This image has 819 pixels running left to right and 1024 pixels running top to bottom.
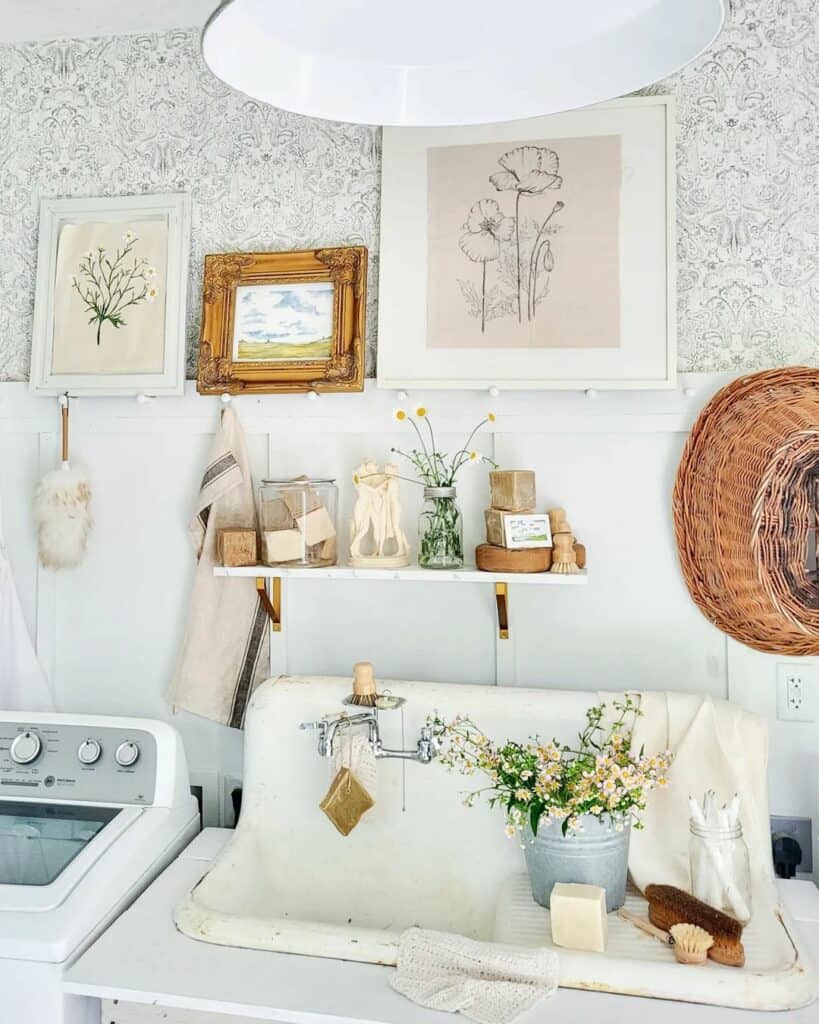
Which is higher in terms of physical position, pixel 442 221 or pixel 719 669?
pixel 442 221

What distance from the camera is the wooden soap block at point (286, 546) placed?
161 cm

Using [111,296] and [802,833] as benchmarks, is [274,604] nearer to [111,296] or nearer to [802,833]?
[111,296]

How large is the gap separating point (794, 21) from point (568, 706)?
1.38m

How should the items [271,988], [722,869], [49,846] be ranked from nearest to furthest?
1. [271,988]
2. [722,869]
3. [49,846]

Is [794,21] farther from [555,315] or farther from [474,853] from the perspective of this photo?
[474,853]

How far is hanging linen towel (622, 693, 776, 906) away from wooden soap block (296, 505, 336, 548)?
667mm

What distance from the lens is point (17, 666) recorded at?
1773 mm

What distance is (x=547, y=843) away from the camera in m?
1.34

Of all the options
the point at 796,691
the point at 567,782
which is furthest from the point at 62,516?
the point at 796,691

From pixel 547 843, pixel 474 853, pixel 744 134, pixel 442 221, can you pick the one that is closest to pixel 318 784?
pixel 474 853

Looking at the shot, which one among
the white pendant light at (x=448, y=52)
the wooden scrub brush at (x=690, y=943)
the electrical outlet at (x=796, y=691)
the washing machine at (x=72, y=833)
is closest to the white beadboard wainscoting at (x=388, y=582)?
the electrical outlet at (x=796, y=691)

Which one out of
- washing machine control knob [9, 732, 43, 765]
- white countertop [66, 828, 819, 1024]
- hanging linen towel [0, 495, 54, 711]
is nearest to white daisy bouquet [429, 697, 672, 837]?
white countertop [66, 828, 819, 1024]

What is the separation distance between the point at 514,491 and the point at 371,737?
0.52 m

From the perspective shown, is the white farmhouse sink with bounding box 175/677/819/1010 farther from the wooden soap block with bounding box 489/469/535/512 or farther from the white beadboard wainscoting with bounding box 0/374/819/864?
the wooden soap block with bounding box 489/469/535/512
